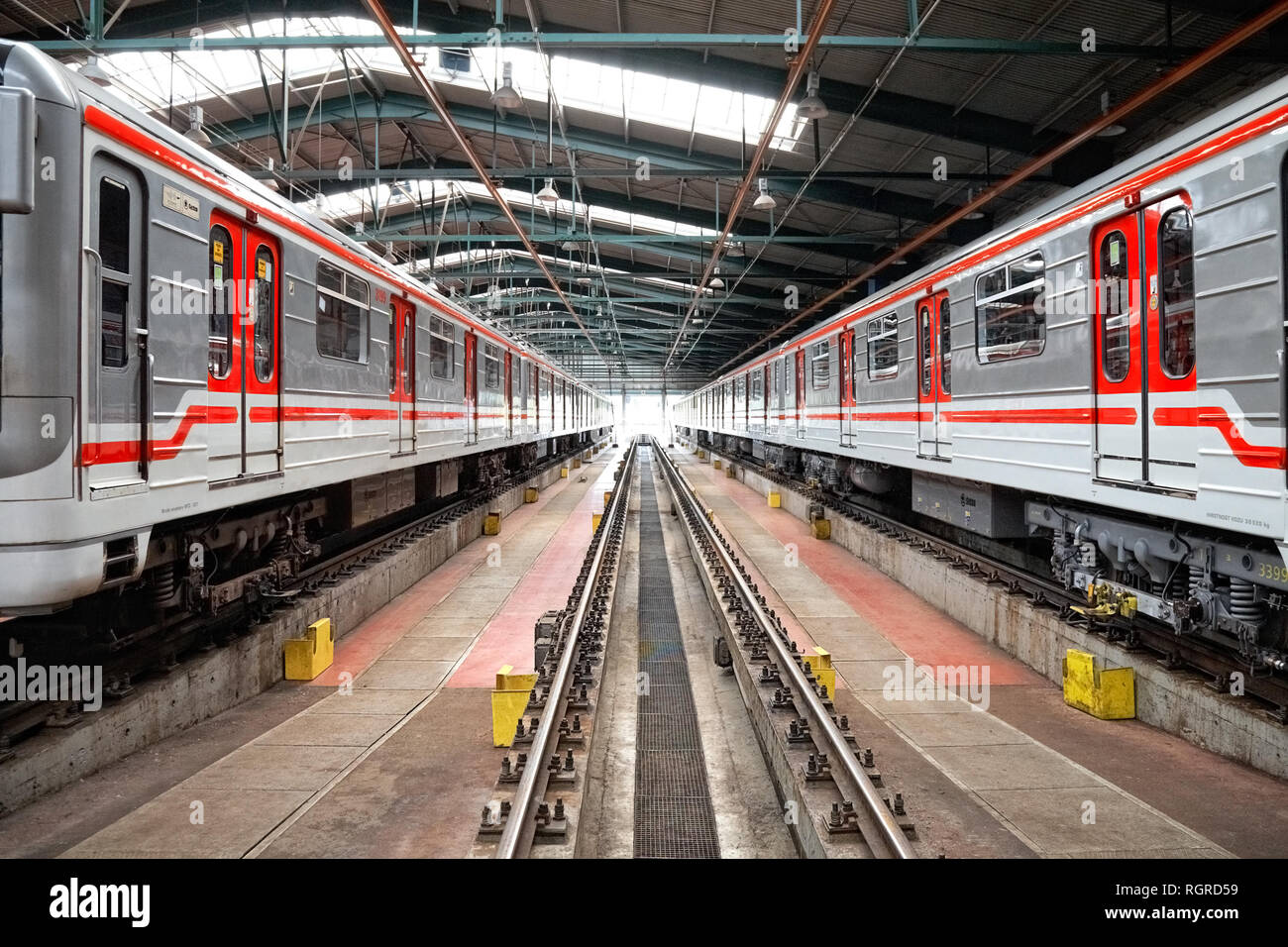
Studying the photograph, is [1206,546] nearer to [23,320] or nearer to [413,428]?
[23,320]

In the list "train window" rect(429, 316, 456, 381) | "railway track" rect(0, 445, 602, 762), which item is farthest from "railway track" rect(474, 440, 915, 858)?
"train window" rect(429, 316, 456, 381)

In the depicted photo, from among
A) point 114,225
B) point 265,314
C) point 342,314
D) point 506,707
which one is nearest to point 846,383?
point 342,314

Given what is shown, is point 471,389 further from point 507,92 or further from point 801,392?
point 801,392

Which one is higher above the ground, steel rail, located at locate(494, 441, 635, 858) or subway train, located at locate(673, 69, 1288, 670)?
subway train, located at locate(673, 69, 1288, 670)

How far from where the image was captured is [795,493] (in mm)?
17078

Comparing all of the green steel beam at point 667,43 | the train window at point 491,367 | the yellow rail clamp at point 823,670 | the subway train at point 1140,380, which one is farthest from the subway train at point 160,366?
the train window at point 491,367

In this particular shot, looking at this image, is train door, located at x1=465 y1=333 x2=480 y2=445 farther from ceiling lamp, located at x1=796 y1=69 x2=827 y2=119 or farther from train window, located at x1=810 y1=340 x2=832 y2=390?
ceiling lamp, located at x1=796 y1=69 x2=827 y2=119

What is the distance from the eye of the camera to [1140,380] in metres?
5.51

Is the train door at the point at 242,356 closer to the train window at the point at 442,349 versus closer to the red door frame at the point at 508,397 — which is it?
the train window at the point at 442,349

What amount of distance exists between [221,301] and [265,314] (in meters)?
0.65

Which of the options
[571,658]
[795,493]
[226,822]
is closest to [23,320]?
[226,822]

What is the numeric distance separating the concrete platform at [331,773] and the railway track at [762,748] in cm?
37

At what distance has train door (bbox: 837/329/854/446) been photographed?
13211 mm

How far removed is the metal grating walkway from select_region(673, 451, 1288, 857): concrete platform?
1.17m
